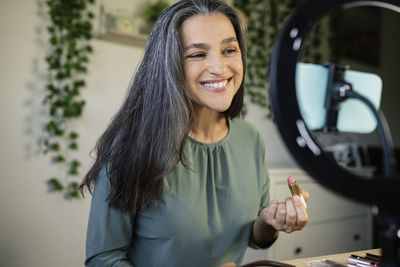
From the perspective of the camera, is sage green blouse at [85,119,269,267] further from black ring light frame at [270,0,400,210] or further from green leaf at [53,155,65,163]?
green leaf at [53,155,65,163]

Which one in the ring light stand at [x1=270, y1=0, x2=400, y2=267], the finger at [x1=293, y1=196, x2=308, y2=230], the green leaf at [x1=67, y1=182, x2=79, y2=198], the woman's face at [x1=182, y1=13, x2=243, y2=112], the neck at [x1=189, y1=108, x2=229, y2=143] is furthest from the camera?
the green leaf at [x1=67, y1=182, x2=79, y2=198]

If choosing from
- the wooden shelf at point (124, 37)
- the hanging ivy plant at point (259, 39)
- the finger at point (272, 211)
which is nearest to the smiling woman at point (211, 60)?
the finger at point (272, 211)

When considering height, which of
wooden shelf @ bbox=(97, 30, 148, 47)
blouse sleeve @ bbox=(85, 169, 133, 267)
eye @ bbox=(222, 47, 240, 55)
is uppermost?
wooden shelf @ bbox=(97, 30, 148, 47)

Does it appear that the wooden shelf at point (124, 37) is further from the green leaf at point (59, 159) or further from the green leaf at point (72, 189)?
the green leaf at point (72, 189)

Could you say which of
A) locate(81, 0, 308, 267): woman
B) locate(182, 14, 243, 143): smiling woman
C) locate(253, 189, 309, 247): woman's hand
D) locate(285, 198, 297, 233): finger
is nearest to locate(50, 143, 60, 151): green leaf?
locate(81, 0, 308, 267): woman

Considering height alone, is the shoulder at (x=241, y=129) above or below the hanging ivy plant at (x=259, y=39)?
below

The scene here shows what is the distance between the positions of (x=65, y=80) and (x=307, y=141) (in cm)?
182

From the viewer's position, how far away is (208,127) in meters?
1.07

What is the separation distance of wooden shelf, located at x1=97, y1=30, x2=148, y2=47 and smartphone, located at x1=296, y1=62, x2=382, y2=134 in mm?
1723

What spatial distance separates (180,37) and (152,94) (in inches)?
5.9

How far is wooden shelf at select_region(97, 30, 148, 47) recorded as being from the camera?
2.01 m

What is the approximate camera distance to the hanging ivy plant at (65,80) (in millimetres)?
1916

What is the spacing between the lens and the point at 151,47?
0.89 meters

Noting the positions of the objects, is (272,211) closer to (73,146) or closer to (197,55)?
(197,55)
